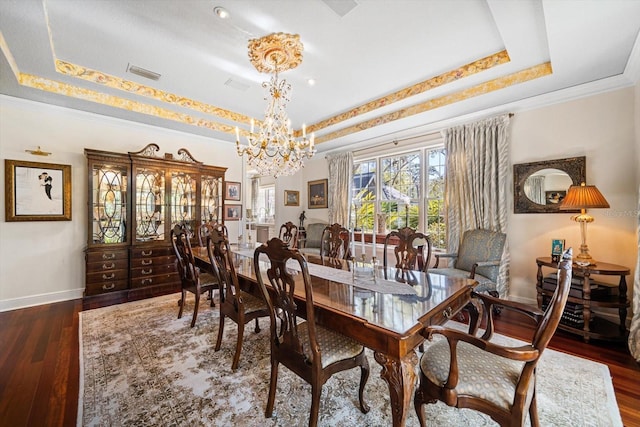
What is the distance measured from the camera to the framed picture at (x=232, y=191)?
5.20 m

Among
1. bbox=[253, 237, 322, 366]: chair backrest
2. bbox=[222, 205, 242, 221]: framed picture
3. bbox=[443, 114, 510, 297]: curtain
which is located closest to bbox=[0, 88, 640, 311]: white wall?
bbox=[443, 114, 510, 297]: curtain

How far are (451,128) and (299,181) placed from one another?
3457mm

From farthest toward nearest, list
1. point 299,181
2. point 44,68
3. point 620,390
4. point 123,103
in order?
point 299,181 → point 123,103 → point 44,68 → point 620,390

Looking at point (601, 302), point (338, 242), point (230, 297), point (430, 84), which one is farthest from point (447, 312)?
point (430, 84)

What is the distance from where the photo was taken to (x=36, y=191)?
344cm

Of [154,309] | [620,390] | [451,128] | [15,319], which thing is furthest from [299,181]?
[620,390]

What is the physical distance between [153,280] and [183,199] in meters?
1.33

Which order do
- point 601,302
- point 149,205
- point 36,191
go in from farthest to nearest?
1. point 149,205
2. point 36,191
3. point 601,302

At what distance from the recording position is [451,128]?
12.5 ft

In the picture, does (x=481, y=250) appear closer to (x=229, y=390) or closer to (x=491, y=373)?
(x=491, y=373)

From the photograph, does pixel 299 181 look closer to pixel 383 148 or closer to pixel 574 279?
pixel 383 148

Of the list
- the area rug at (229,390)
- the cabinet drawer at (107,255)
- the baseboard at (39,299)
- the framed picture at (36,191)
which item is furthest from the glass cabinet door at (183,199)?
the area rug at (229,390)

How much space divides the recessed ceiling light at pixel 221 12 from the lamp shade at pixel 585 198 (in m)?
3.60

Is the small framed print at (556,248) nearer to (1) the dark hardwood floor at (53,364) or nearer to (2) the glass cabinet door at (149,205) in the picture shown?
(1) the dark hardwood floor at (53,364)
